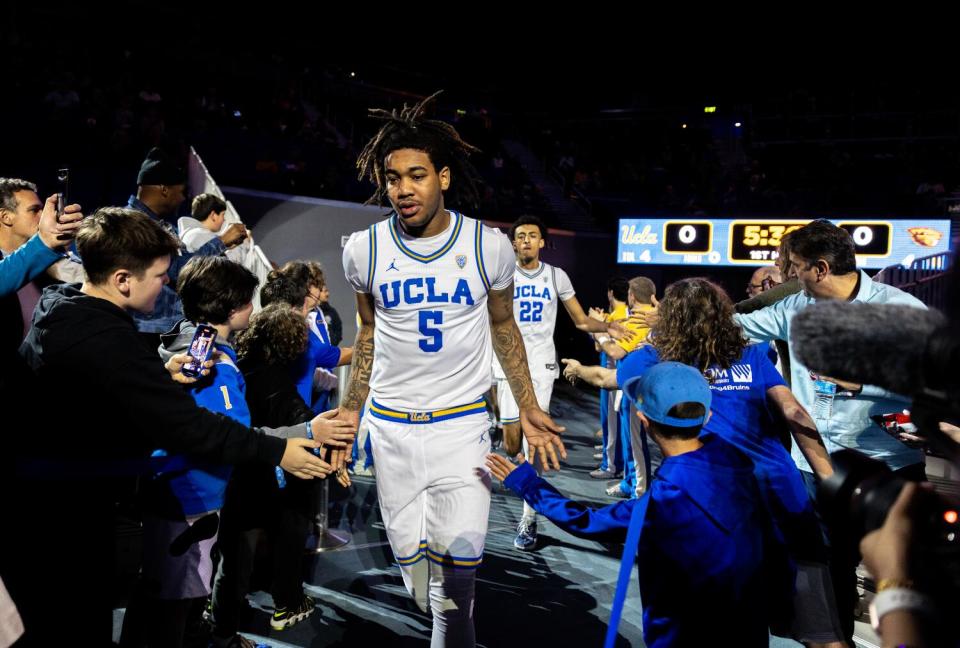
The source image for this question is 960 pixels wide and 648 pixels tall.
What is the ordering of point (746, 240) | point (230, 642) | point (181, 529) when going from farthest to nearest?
point (746, 240) < point (230, 642) < point (181, 529)

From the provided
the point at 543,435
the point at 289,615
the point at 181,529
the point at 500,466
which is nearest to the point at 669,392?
the point at 500,466

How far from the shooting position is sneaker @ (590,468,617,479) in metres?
7.46

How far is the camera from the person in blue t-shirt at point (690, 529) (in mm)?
2314

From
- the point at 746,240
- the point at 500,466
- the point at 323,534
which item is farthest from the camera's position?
the point at 746,240

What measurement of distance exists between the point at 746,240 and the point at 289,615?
1155 centimetres

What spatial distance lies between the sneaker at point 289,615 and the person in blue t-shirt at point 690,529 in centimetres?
233

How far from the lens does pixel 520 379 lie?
3.35 metres

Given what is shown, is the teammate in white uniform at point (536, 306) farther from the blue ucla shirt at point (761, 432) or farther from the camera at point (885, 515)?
the camera at point (885, 515)

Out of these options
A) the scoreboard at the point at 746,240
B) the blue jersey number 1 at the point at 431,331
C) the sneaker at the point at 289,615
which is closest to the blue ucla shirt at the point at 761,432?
the blue jersey number 1 at the point at 431,331

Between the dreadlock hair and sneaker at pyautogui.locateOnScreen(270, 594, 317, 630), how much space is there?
2403 millimetres

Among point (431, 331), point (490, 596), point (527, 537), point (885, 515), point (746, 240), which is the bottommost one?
point (490, 596)

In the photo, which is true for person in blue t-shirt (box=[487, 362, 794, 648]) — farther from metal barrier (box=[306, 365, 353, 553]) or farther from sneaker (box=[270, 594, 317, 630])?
metal barrier (box=[306, 365, 353, 553])

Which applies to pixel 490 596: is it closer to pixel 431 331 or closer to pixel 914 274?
pixel 431 331

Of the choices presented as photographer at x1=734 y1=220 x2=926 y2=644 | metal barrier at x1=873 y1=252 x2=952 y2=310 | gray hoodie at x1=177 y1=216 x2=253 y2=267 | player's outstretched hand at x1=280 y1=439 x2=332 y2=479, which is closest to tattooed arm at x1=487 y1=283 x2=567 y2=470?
player's outstretched hand at x1=280 y1=439 x2=332 y2=479
